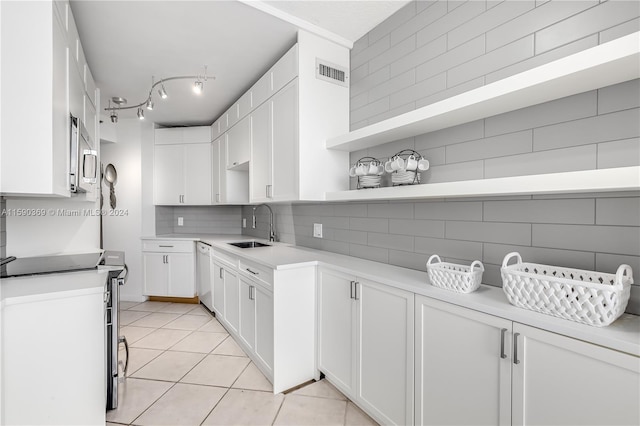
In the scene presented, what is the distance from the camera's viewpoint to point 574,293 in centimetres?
100

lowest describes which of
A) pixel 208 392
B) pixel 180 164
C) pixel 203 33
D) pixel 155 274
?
pixel 208 392

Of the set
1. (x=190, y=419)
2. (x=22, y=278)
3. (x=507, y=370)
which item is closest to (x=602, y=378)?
(x=507, y=370)

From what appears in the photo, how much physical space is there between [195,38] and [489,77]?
2065mm

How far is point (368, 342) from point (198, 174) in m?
3.48

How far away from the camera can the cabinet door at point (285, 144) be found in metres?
2.36

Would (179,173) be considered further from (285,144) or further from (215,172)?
(285,144)

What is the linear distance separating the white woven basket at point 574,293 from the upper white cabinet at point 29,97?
2078 millimetres

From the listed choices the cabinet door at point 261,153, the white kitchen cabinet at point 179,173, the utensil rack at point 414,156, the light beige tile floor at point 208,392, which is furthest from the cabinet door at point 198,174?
the utensil rack at point 414,156

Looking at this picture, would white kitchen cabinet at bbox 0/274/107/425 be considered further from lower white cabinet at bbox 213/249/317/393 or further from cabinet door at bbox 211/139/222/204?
cabinet door at bbox 211/139/222/204

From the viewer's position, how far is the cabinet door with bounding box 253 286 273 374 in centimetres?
215

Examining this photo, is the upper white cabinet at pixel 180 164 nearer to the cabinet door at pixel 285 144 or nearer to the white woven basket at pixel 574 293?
the cabinet door at pixel 285 144

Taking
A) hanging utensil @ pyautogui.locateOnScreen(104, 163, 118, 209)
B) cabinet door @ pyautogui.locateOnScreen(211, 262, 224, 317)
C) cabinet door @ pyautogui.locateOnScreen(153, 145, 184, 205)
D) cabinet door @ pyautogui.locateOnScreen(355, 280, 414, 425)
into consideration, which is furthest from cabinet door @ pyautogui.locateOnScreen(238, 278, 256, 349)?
hanging utensil @ pyautogui.locateOnScreen(104, 163, 118, 209)

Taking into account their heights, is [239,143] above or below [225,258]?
above

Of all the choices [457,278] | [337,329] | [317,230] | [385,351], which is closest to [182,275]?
[317,230]
